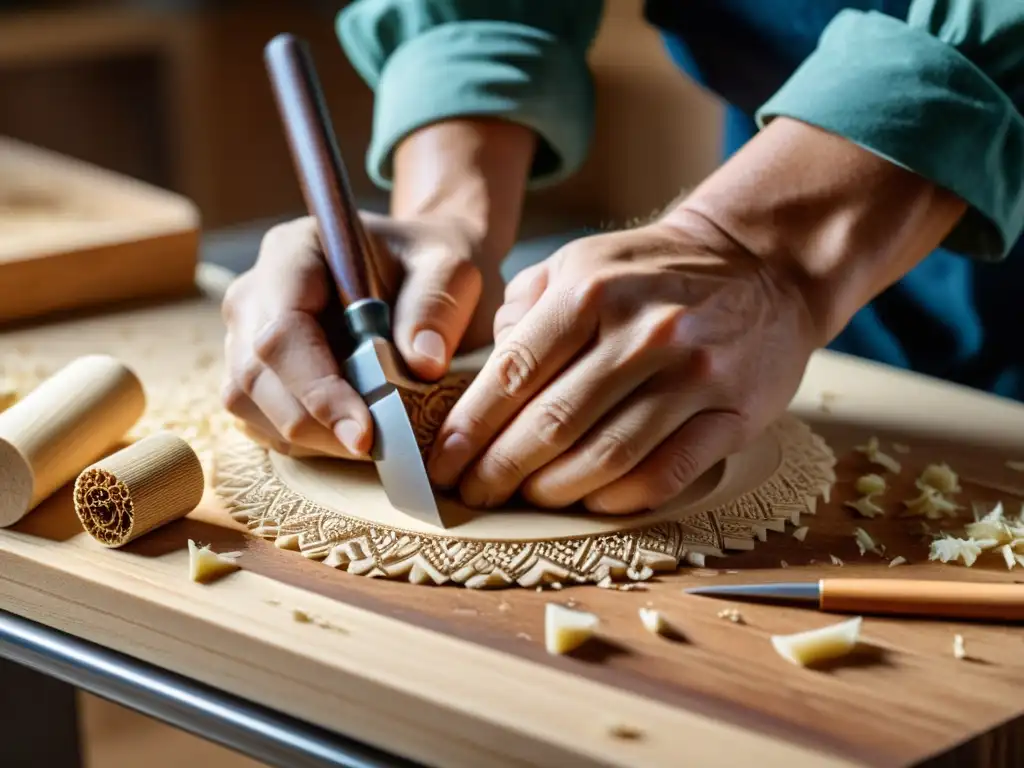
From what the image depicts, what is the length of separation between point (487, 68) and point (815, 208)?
0.44 m

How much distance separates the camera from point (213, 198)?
13.0ft

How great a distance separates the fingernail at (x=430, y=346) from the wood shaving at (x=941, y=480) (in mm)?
393

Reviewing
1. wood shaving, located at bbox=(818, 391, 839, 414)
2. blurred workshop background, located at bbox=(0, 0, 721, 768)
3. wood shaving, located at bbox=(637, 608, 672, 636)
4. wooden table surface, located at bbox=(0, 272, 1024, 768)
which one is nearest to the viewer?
wooden table surface, located at bbox=(0, 272, 1024, 768)

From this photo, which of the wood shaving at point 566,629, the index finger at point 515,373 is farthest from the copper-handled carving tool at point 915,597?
the index finger at point 515,373

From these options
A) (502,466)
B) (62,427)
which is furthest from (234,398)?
(502,466)

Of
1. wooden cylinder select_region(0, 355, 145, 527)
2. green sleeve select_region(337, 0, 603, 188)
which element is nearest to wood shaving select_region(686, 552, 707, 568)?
wooden cylinder select_region(0, 355, 145, 527)

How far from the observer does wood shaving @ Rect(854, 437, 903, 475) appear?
1.08 meters

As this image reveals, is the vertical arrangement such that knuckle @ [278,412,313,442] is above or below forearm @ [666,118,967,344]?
below

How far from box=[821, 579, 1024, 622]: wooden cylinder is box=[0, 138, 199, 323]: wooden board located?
952 mm

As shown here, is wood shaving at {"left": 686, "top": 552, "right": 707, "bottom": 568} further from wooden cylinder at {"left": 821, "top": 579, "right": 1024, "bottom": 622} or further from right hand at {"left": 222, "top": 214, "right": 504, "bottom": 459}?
right hand at {"left": 222, "top": 214, "right": 504, "bottom": 459}

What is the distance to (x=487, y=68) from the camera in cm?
135

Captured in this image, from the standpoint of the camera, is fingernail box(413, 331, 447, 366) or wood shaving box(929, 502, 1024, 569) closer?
wood shaving box(929, 502, 1024, 569)

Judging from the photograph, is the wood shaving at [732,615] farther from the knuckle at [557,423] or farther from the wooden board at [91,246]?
the wooden board at [91,246]

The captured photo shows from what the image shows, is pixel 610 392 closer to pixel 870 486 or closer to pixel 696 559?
pixel 696 559
